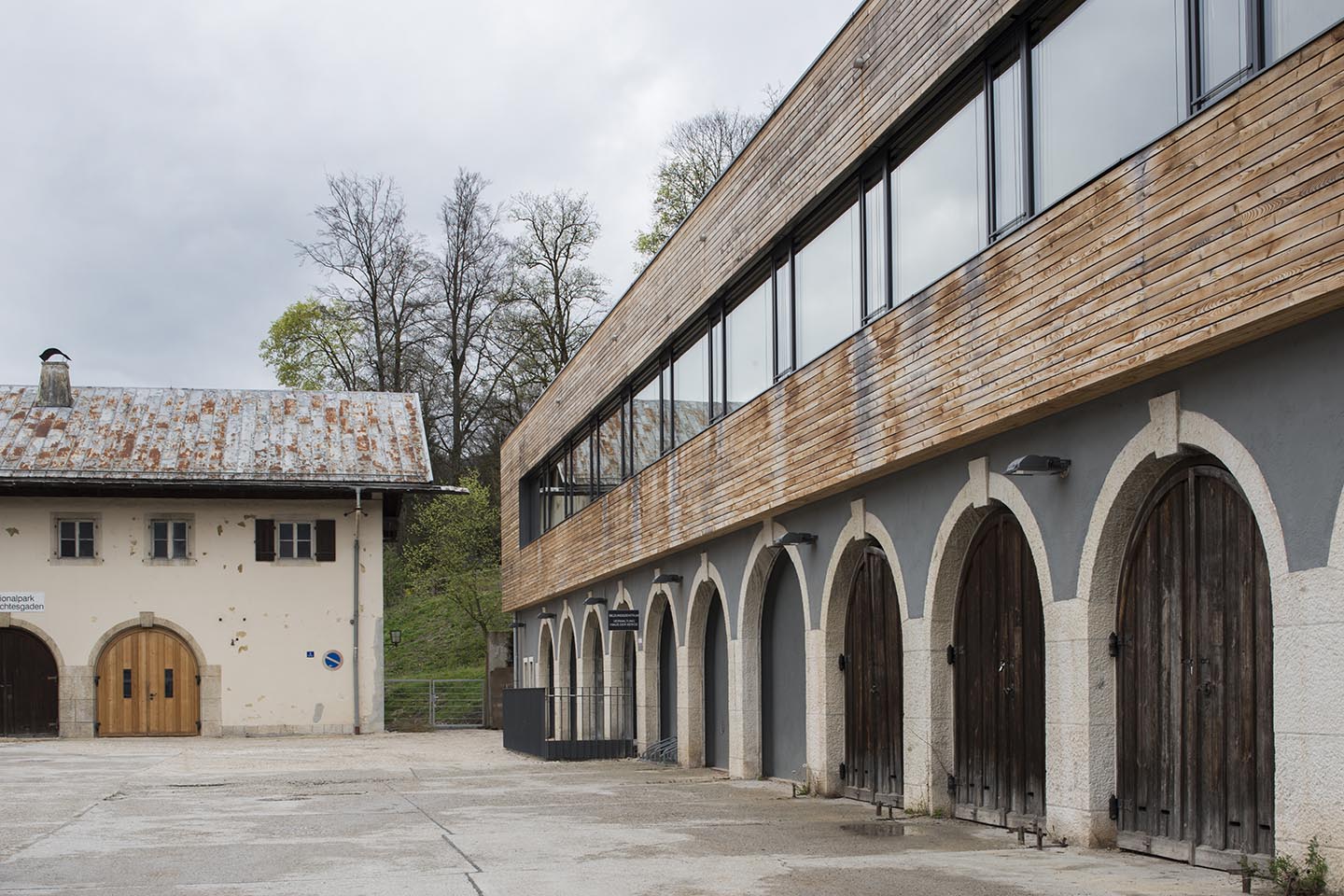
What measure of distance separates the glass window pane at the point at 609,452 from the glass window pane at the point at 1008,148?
13.9 m

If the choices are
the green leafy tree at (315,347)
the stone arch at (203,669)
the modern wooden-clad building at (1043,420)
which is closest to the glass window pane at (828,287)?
the modern wooden-clad building at (1043,420)

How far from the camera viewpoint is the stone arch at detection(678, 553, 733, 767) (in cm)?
2125

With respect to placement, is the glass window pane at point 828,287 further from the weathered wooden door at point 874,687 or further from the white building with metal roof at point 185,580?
the white building with metal roof at point 185,580

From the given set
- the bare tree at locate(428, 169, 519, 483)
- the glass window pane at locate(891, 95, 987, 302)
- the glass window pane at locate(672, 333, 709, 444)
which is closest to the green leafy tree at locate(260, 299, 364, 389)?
the bare tree at locate(428, 169, 519, 483)

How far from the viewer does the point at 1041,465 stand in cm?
1075

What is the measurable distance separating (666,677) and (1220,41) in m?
16.6

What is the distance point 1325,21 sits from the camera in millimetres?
7926

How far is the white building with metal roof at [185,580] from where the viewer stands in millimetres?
34094

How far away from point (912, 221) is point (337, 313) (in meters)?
40.8

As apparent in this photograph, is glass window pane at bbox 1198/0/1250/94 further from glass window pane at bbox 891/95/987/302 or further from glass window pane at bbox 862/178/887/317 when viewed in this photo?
glass window pane at bbox 862/178/887/317

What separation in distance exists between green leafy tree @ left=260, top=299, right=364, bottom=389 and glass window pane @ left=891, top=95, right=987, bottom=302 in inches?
1526

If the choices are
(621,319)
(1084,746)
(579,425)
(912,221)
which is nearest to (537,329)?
(579,425)

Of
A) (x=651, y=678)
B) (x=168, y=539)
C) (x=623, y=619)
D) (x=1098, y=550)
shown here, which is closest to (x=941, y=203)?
(x=1098, y=550)

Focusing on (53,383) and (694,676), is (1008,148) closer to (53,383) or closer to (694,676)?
(694,676)
